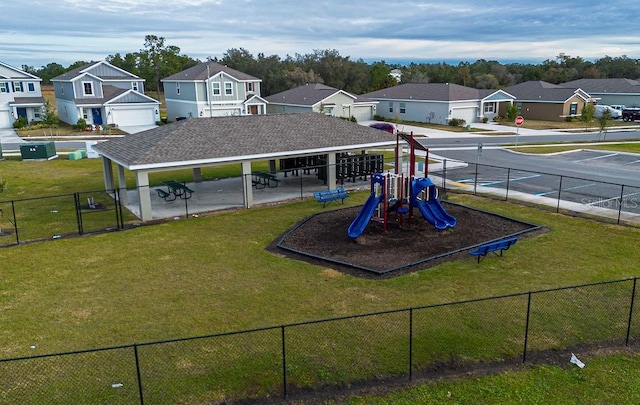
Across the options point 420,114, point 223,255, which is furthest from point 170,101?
point 223,255

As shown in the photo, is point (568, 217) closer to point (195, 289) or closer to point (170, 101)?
point (195, 289)

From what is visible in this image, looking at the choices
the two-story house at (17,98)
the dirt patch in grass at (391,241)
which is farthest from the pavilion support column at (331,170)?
the two-story house at (17,98)

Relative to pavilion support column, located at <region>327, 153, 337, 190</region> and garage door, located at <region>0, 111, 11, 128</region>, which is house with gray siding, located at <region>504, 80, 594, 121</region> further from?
garage door, located at <region>0, 111, 11, 128</region>

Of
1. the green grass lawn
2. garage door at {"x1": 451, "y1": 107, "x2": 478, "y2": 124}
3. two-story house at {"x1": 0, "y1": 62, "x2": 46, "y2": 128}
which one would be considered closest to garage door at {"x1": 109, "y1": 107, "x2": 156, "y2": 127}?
two-story house at {"x1": 0, "y1": 62, "x2": 46, "y2": 128}

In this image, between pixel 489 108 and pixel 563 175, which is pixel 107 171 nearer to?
pixel 563 175

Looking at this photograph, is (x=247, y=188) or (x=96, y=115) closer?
(x=247, y=188)

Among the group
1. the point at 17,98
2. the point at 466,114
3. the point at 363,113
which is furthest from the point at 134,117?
the point at 466,114
